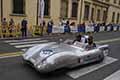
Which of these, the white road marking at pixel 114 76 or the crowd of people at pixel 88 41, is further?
the crowd of people at pixel 88 41

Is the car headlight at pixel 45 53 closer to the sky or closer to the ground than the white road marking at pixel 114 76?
closer to the sky

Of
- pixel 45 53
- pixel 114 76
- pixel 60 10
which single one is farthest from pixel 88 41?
pixel 60 10

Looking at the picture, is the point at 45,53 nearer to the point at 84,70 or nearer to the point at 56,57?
the point at 56,57

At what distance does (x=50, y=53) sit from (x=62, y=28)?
→ 533 inches

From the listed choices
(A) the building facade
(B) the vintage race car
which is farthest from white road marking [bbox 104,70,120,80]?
(A) the building facade

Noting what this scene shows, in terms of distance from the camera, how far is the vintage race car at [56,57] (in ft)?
19.6

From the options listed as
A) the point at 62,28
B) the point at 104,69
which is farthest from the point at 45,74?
the point at 62,28

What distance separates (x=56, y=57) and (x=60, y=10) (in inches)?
674

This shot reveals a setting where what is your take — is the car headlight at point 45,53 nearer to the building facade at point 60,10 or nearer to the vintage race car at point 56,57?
the vintage race car at point 56,57

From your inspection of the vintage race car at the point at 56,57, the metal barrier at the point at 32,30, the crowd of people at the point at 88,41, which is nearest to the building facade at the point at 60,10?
the metal barrier at the point at 32,30

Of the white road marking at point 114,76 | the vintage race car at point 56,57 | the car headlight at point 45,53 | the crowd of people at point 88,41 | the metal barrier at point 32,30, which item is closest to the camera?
the vintage race car at point 56,57

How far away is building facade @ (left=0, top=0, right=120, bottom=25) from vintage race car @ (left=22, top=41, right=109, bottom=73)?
10571 mm

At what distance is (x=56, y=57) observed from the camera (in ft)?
20.2

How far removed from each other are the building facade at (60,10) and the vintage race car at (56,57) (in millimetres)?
10571
